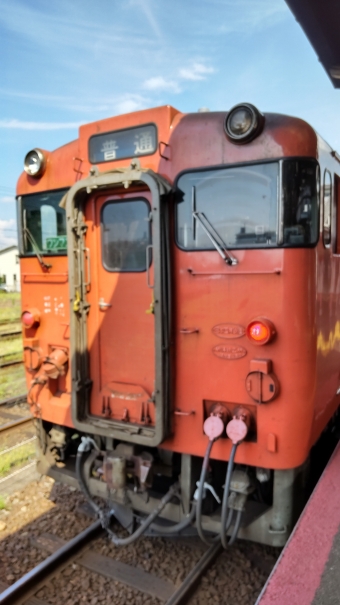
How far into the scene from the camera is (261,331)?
10.5 ft

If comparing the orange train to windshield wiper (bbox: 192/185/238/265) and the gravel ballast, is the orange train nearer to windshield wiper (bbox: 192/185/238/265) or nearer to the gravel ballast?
windshield wiper (bbox: 192/185/238/265)

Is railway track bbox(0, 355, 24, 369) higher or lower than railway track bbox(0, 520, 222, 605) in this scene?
higher

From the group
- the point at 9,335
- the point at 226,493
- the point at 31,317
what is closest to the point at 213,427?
the point at 226,493

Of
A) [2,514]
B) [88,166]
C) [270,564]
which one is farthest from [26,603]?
[88,166]

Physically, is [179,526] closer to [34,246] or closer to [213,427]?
[213,427]

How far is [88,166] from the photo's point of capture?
3.91 metres

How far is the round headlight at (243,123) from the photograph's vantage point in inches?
122

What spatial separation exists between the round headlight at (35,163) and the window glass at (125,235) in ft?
2.84

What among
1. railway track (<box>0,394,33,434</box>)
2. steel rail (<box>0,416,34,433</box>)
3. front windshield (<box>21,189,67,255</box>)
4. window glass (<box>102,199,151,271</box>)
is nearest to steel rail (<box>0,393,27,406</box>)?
railway track (<box>0,394,33,434</box>)

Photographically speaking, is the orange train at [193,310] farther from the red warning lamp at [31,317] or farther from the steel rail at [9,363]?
the steel rail at [9,363]

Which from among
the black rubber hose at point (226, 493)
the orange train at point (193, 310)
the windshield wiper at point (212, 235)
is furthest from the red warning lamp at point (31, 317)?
the black rubber hose at point (226, 493)

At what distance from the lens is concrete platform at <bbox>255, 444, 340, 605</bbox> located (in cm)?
220

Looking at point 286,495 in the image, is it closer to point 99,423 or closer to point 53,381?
point 99,423

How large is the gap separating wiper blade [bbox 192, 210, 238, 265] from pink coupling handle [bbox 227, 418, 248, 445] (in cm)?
112
